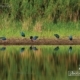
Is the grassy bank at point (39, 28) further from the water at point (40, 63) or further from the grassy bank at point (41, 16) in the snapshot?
the water at point (40, 63)

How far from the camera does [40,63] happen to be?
8.57m

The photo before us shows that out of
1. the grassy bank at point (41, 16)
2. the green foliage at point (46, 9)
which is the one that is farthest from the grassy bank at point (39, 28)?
the green foliage at point (46, 9)

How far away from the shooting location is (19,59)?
910cm

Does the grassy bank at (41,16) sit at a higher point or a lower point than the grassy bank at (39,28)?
higher

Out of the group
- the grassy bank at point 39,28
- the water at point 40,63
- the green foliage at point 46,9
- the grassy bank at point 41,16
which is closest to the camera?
the water at point 40,63

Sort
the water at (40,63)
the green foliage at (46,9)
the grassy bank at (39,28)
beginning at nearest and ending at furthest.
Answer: the water at (40,63), the grassy bank at (39,28), the green foliage at (46,9)

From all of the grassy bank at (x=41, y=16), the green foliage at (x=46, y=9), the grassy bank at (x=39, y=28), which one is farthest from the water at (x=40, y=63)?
the green foliage at (x=46, y=9)

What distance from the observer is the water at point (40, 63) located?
7.34 meters

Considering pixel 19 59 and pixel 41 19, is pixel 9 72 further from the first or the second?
pixel 41 19

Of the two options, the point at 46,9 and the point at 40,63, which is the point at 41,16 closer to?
the point at 46,9

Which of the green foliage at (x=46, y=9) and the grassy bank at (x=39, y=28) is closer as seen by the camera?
the grassy bank at (x=39, y=28)

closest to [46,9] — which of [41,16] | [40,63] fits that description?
[41,16]

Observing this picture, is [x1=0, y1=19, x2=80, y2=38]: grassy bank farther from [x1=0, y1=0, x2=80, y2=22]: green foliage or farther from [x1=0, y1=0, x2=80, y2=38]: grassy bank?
[x1=0, y1=0, x2=80, y2=22]: green foliage

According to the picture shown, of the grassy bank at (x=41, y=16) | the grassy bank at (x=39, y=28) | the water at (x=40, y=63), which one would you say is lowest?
the water at (x=40, y=63)
